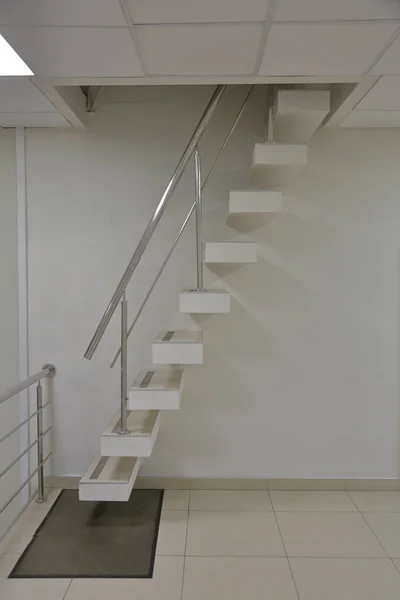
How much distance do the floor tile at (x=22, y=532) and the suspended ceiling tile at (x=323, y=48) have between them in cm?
281

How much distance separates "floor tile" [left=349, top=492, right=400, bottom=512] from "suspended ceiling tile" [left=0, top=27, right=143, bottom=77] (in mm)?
2923

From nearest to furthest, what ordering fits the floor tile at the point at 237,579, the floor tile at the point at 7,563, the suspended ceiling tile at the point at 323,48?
the suspended ceiling tile at the point at 323,48 < the floor tile at the point at 237,579 < the floor tile at the point at 7,563

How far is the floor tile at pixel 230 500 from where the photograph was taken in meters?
3.22

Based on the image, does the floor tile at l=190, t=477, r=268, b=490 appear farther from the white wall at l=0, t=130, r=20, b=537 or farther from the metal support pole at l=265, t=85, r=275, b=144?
the metal support pole at l=265, t=85, r=275, b=144

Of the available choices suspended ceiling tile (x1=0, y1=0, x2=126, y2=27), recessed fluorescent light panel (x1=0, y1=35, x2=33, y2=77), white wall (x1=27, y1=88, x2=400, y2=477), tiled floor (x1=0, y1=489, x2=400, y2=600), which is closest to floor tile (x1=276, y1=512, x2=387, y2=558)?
tiled floor (x1=0, y1=489, x2=400, y2=600)

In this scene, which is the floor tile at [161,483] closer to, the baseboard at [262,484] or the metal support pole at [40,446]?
the baseboard at [262,484]

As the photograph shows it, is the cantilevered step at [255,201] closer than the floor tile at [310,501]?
Yes

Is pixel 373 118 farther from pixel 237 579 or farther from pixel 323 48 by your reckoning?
pixel 237 579

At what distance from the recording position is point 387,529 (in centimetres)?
296

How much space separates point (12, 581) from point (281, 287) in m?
2.30

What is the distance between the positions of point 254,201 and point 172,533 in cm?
195

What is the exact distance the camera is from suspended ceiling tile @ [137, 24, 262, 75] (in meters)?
2.04

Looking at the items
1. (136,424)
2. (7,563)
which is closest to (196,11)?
(136,424)

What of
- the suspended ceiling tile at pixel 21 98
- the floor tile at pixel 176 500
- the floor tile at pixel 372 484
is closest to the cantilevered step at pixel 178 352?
the floor tile at pixel 176 500
